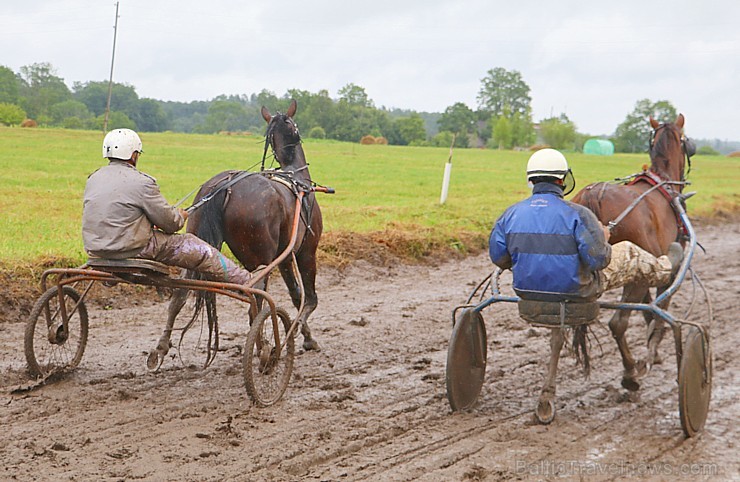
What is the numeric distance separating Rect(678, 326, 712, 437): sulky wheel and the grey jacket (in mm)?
3718

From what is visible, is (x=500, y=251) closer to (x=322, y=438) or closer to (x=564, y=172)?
(x=564, y=172)

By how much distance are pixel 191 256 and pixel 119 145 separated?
0.94m

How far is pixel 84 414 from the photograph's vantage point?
5539 mm

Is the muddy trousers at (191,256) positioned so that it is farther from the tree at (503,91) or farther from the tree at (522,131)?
the tree at (503,91)

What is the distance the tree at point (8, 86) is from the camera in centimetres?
5953

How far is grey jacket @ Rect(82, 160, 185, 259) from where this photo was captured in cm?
555

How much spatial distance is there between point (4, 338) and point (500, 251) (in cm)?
474

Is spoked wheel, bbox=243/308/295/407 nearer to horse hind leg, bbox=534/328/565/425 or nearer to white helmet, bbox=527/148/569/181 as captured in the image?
horse hind leg, bbox=534/328/565/425

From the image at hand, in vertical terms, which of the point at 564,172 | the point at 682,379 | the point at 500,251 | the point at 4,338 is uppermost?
the point at 564,172

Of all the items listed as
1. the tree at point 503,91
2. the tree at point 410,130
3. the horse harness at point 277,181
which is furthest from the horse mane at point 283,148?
the tree at point 503,91

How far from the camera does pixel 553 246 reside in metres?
5.54

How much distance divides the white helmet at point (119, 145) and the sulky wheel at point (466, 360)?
8.85 ft

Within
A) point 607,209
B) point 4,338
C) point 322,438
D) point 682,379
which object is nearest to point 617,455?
point 682,379

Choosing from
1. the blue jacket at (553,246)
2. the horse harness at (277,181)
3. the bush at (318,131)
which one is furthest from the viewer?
the bush at (318,131)
